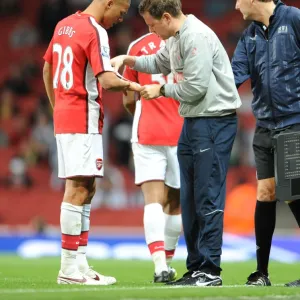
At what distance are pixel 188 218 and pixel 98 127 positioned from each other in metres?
0.94

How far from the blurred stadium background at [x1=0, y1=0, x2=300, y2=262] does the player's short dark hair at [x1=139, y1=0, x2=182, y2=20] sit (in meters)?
6.64

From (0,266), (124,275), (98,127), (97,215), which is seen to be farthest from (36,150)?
(98,127)

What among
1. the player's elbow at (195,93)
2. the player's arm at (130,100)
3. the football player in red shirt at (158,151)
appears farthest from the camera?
the player's arm at (130,100)

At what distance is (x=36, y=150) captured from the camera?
18.1 meters

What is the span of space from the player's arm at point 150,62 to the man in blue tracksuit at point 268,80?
558 mm

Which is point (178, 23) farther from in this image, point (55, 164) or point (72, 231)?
point (55, 164)

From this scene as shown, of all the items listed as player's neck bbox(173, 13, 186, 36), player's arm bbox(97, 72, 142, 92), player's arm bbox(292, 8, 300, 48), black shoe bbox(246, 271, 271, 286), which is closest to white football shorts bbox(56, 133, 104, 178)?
player's arm bbox(97, 72, 142, 92)

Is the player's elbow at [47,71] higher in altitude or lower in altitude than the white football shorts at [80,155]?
higher

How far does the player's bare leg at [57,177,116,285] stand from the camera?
21.6 feet

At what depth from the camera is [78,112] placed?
6.68 m

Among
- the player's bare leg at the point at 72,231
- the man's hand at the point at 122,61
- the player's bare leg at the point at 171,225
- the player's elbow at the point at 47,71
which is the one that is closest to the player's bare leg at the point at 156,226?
the player's bare leg at the point at 171,225

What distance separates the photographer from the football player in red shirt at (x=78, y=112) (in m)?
6.58

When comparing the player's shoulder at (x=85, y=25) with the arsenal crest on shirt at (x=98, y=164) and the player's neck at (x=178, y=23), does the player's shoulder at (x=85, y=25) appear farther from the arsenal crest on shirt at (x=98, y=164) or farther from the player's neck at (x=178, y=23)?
the arsenal crest on shirt at (x=98, y=164)

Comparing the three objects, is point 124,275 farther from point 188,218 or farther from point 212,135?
point 212,135
